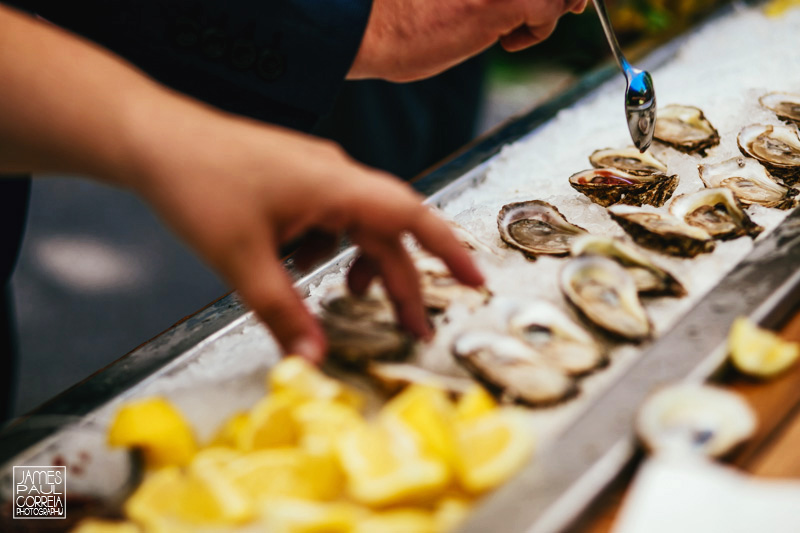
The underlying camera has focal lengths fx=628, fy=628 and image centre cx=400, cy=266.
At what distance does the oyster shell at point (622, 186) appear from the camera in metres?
1.20

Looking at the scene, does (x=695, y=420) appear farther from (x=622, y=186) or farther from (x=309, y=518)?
(x=622, y=186)

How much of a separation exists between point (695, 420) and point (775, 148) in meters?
0.84

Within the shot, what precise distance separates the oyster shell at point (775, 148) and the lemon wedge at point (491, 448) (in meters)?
0.89

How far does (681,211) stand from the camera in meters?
1.16

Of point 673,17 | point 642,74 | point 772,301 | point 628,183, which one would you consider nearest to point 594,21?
point 673,17

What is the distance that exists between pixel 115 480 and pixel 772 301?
0.91m

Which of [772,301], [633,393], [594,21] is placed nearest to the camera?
[633,393]

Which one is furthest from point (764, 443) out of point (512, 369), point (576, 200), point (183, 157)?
point (183, 157)

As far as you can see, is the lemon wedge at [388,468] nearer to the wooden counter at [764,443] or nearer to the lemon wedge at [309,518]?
the lemon wedge at [309,518]

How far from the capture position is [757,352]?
813 millimetres

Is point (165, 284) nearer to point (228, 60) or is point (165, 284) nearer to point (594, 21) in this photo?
point (228, 60)

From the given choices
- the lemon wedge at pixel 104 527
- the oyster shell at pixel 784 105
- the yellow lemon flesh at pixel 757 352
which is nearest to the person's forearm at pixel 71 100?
the lemon wedge at pixel 104 527

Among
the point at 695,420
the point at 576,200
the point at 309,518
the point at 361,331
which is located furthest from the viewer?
the point at 576,200

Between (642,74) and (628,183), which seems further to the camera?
(642,74)
